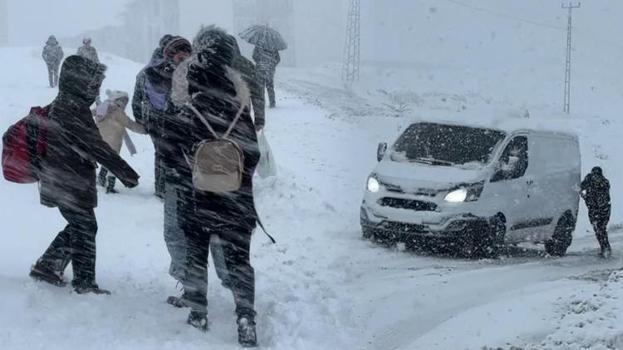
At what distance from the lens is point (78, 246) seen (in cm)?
557

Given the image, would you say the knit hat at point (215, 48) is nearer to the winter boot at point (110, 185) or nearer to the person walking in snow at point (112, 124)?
the person walking in snow at point (112, 124)

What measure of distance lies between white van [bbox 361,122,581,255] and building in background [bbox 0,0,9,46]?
61416 mm

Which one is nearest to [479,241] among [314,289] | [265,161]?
[265,161]

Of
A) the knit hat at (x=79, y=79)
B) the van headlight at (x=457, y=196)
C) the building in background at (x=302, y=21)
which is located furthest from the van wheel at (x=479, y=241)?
the building in background at (x=302, y=21)

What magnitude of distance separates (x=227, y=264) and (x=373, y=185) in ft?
17.6

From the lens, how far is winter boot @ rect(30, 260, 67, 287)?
18.9ft

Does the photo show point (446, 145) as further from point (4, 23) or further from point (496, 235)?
point (4, 23)

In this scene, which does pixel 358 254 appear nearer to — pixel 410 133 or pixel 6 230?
pixel 410 133

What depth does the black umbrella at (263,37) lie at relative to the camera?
1900 cm

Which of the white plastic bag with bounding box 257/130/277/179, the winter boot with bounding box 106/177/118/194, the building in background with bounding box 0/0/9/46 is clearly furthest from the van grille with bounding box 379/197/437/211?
the building in background with bounding box 0/0/9/46

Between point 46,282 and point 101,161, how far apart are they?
3.64ft

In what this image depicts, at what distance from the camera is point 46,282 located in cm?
577

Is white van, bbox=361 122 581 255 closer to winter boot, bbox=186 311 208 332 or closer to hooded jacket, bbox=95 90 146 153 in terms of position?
hooded jacket, bbox=95 90 146 153

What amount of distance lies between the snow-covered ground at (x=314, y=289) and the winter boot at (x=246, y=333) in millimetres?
143
